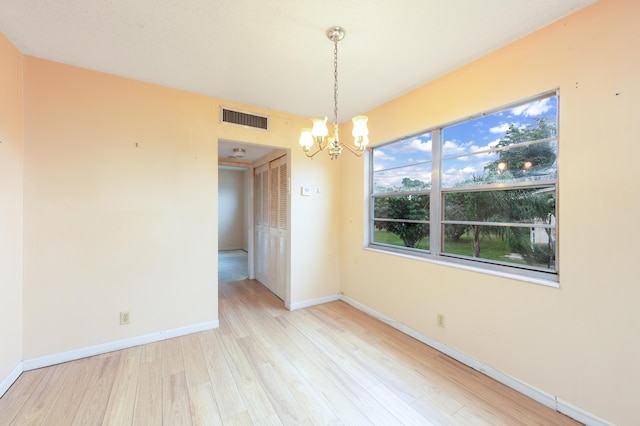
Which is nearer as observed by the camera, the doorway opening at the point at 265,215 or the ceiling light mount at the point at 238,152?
the doorway opening at the point at 265,215

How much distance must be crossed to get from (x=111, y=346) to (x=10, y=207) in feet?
4.77

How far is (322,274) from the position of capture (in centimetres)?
368

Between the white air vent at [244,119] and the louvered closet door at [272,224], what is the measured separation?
24.4 inches

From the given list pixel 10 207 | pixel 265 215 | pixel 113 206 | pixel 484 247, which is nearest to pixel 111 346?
pixel 113 206

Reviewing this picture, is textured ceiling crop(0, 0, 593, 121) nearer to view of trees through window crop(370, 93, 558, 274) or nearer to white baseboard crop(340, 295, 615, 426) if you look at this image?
view of trees through window crop(370, 93, 558, 274)

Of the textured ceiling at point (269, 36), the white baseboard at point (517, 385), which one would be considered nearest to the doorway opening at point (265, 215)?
the textured ceiling at point (269, 36)

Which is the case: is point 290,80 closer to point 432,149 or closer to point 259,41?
point 259,41

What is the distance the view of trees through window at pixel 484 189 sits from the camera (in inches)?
73.5

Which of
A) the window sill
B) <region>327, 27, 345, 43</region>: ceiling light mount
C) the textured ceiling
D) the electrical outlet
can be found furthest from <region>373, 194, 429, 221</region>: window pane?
<region>327, 27, 345, 43</region>: ceiling light mount

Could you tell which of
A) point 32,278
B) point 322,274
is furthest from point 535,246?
point 32,278

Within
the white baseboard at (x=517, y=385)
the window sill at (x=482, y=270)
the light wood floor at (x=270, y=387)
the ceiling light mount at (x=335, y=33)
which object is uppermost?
the ceiling light mount at (x=335, y=33)

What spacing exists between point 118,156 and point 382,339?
3240 mm

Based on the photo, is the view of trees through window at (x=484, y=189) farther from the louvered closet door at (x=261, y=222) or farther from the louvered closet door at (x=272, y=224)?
the louvered closet door at (x=261, y=222)

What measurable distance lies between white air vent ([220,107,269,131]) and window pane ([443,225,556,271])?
247 centimetres
